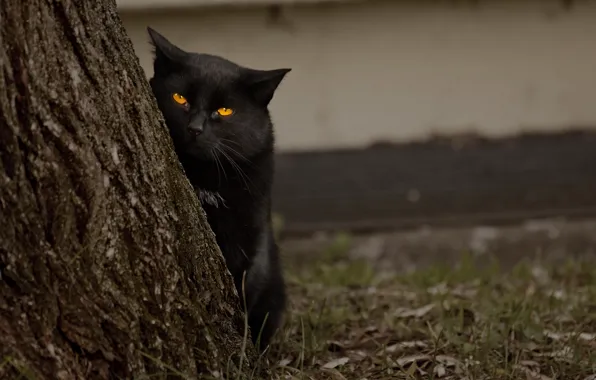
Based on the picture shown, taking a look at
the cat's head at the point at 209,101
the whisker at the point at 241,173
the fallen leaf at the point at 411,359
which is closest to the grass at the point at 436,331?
the fallen leaf at the point at 411,359

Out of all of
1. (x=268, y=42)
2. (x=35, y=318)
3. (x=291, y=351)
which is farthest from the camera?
(x=268, y=42)

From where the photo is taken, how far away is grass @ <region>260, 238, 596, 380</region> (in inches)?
99.0

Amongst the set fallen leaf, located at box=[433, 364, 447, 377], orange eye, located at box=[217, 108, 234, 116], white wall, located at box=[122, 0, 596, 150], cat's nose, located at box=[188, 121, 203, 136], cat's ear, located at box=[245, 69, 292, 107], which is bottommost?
fallen leaf, located at box=[433, 364, 447, 377]

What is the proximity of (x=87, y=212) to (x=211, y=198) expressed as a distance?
736 mm

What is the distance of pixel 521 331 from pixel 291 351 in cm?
73

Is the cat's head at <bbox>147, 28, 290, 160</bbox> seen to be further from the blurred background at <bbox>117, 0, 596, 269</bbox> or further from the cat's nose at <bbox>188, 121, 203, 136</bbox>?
the blurred background at <bbox>117, 0, 596, 269</bbox>

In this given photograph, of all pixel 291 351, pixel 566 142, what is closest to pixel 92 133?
pixel 291 351

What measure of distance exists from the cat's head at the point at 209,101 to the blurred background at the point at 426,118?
7.63ft


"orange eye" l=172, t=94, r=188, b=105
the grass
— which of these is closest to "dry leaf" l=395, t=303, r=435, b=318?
the grass

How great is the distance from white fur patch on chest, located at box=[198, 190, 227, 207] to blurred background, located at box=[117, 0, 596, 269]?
241 centimetres

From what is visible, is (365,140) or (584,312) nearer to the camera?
(584,312)

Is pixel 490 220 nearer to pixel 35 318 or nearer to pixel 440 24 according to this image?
pixel 440 24

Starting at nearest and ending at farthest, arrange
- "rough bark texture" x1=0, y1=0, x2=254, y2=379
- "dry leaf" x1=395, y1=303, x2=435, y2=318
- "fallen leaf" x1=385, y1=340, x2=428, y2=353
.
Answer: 1. "rough bark texture" x1=0, y1=0, x2=254, y2=379
2. "fallen leaf" x1=385, y1=340, x2=428, y2=353
3. "dry leaf" x1=395, y1=303, x2=435, y2=318

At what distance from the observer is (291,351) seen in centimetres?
271
